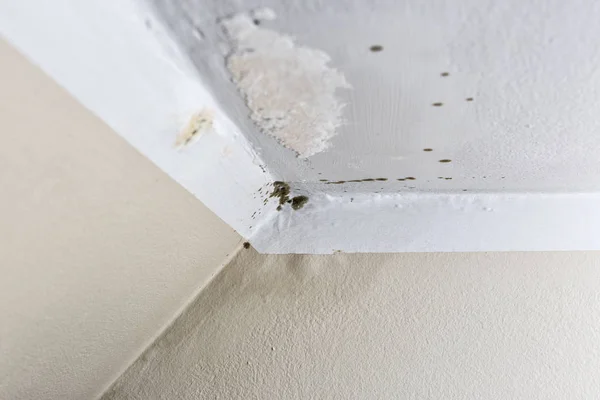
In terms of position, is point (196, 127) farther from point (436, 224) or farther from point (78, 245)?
point (436, 224)

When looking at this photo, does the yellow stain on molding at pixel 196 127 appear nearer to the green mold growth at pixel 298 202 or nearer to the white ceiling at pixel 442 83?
the white ceiling at pixel 442 83

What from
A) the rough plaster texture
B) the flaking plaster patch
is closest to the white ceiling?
the flaking plaster patch

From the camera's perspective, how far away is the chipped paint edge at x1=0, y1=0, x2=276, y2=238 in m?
0.24

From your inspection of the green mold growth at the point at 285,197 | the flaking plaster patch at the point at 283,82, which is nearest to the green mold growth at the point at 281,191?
the green mold growth at the point at 285,197

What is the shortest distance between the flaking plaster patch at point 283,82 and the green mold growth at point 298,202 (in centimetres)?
18

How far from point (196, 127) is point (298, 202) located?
0.28 meters

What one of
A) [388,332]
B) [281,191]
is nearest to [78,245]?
[281,191]

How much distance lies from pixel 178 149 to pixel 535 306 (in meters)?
0.52

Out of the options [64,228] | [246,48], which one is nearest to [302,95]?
[246,48]

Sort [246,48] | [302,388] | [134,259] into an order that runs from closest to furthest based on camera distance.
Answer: [246,48] < [134,259] < [302,388]

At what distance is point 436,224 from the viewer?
0.65m

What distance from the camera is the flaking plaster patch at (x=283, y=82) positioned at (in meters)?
0.32

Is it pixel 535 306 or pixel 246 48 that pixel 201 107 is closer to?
pixel 246 48

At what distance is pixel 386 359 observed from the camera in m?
0.64
